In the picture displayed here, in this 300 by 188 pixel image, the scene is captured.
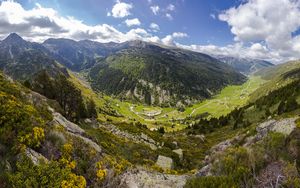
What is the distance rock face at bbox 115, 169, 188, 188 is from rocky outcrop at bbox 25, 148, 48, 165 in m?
5.91

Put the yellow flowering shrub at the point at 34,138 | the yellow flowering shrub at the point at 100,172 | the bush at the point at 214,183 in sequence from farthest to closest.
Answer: the yellow flowering shrub at the point at 100,172
the yellow flowering shrub at the point at 34,138
the bush at the point at 214,183

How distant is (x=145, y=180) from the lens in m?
20.7

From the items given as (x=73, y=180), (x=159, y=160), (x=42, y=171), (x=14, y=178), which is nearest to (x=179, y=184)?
(x=73, y=180)

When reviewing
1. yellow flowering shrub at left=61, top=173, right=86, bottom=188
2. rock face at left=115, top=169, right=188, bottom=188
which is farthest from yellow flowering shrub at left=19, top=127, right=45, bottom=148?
rock face at left=115, top=169, right=188, bottom=188

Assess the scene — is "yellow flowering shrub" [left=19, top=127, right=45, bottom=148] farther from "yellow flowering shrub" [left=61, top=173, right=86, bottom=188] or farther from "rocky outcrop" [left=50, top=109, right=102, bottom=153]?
"rocky outcrop" [left=50, top=109, right=102, bottom=153]

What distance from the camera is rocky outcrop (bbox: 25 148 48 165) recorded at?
16.9 meters

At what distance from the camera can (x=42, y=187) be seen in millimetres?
14531

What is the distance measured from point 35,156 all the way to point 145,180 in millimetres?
8615

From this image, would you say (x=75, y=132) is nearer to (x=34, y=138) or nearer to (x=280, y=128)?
(x=34, y=138)

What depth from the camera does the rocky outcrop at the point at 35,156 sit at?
16.9 m

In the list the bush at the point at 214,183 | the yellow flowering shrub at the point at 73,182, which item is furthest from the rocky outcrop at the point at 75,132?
the bush at the point at 214,183

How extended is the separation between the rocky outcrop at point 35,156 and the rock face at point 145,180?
5.91m

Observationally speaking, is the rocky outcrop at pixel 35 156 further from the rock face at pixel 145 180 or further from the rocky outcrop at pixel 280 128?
the rocky outcrop at pixel 280 128

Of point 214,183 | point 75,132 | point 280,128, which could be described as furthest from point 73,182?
point 280,128
